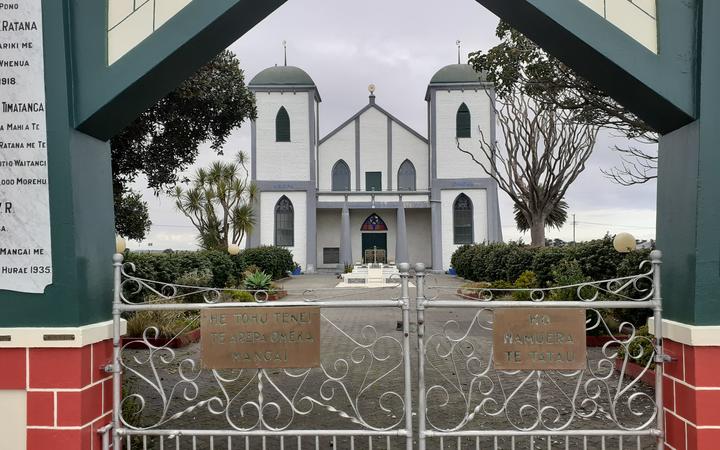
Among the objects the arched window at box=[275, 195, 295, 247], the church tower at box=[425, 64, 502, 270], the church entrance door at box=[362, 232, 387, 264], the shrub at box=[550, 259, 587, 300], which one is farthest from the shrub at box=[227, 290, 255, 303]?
the church entrance door at box=[362, 232, 387, 264]

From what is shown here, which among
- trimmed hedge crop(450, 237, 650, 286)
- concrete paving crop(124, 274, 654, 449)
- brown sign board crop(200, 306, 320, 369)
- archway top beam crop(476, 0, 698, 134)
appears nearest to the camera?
archway top beam crop(476, 0, 698, 134)

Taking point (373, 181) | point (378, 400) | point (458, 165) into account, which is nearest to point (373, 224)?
point (373, 181)

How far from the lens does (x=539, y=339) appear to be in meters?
3.84

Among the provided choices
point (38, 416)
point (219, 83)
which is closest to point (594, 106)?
point (219, 83)

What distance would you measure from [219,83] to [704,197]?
871 cm

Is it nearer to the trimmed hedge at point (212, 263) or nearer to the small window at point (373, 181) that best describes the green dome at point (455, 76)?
the small window at point (373, 181)

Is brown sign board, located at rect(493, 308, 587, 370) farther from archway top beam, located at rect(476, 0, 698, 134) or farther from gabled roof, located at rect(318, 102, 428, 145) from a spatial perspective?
gabled roof, located at rect(318, 102, 428, 145)

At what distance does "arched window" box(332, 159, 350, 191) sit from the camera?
1326 inches

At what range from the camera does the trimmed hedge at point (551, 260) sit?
9.72 metres

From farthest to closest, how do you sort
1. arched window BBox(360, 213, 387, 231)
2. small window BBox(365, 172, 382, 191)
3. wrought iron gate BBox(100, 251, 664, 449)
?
1. arched window BBox(360, 213, 387, 231)
2. small window BBox(365, 172, 382, 191)
3. wrought iron gate BBox(100, 251, 664, 449)

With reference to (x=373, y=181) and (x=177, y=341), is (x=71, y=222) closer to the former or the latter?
(x=177, y=341)

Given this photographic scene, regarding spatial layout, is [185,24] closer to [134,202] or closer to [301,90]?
[134,202]

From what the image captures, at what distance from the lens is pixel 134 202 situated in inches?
671

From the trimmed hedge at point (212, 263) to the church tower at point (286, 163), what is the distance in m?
2.59
